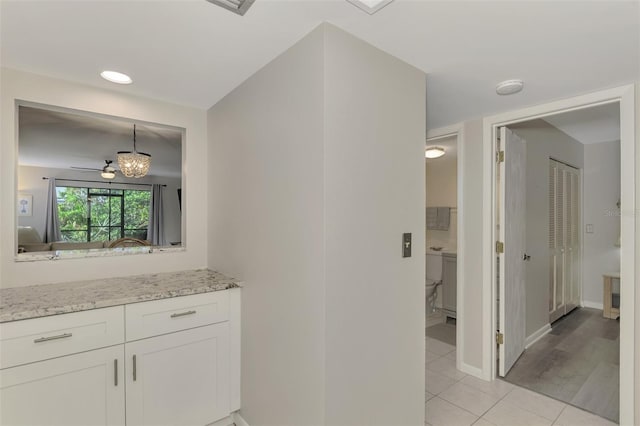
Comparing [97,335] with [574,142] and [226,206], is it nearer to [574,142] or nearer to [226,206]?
[226,206]

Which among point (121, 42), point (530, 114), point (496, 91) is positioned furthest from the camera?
point (530, 114)

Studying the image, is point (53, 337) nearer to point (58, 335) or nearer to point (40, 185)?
point (58, 335)

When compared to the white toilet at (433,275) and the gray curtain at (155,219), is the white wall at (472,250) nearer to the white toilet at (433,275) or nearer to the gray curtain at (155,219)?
the white toilet at (433,275)

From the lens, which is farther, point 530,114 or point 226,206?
point 530,114

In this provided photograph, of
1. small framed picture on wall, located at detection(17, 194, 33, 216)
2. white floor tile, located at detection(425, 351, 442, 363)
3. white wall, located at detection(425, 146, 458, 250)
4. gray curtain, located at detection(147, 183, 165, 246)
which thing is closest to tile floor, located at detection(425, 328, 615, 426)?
white floor tile, located at detection(425, 351, 442, 363)

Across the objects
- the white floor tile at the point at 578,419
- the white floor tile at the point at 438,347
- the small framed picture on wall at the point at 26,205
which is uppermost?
the small framed picture on wall at the point at 26,205

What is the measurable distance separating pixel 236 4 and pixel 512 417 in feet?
9.36

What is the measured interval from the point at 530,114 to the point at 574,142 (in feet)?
8.07

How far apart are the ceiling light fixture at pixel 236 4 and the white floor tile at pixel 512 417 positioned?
8.93 feet

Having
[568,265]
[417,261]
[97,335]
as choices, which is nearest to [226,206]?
[97,335]

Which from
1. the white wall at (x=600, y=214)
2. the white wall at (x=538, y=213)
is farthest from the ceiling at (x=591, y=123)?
the white wall at (x=600, y=214)

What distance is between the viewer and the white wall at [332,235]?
1.40 m

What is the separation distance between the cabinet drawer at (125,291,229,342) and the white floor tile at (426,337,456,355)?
2256 millimetres

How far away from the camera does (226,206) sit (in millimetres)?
2205
